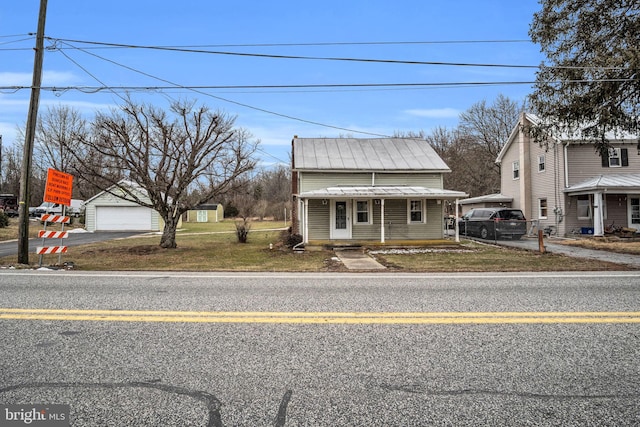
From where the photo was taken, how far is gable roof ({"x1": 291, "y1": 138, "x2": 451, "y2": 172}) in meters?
21.4

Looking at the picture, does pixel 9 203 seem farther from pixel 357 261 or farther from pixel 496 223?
pixel 496 223

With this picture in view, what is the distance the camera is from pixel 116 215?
34906 millimetres

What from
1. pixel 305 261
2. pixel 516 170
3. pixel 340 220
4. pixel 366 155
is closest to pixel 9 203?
pixel 340 220

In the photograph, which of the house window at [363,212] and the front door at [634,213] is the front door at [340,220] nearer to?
the house window at [363,212]

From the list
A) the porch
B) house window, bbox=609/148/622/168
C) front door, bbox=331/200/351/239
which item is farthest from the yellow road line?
house window, bbox=609/148/622/168

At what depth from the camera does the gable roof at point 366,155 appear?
21406mm

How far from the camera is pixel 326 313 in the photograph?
5543 mm

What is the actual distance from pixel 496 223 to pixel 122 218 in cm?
2934

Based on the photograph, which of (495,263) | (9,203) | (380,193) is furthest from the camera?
(9,203)

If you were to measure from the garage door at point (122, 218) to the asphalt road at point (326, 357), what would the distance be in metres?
30.1

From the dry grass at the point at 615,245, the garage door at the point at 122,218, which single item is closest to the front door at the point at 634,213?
the dry grass at the point at 615,245

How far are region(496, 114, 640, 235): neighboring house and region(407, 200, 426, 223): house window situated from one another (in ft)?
24.9

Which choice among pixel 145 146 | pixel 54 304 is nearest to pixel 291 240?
pixel 145 146

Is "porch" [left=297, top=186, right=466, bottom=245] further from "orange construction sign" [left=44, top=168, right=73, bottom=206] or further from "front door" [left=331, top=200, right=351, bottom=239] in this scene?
"orange construction sign" [left=44, top=168, right=73, bottom=206]
